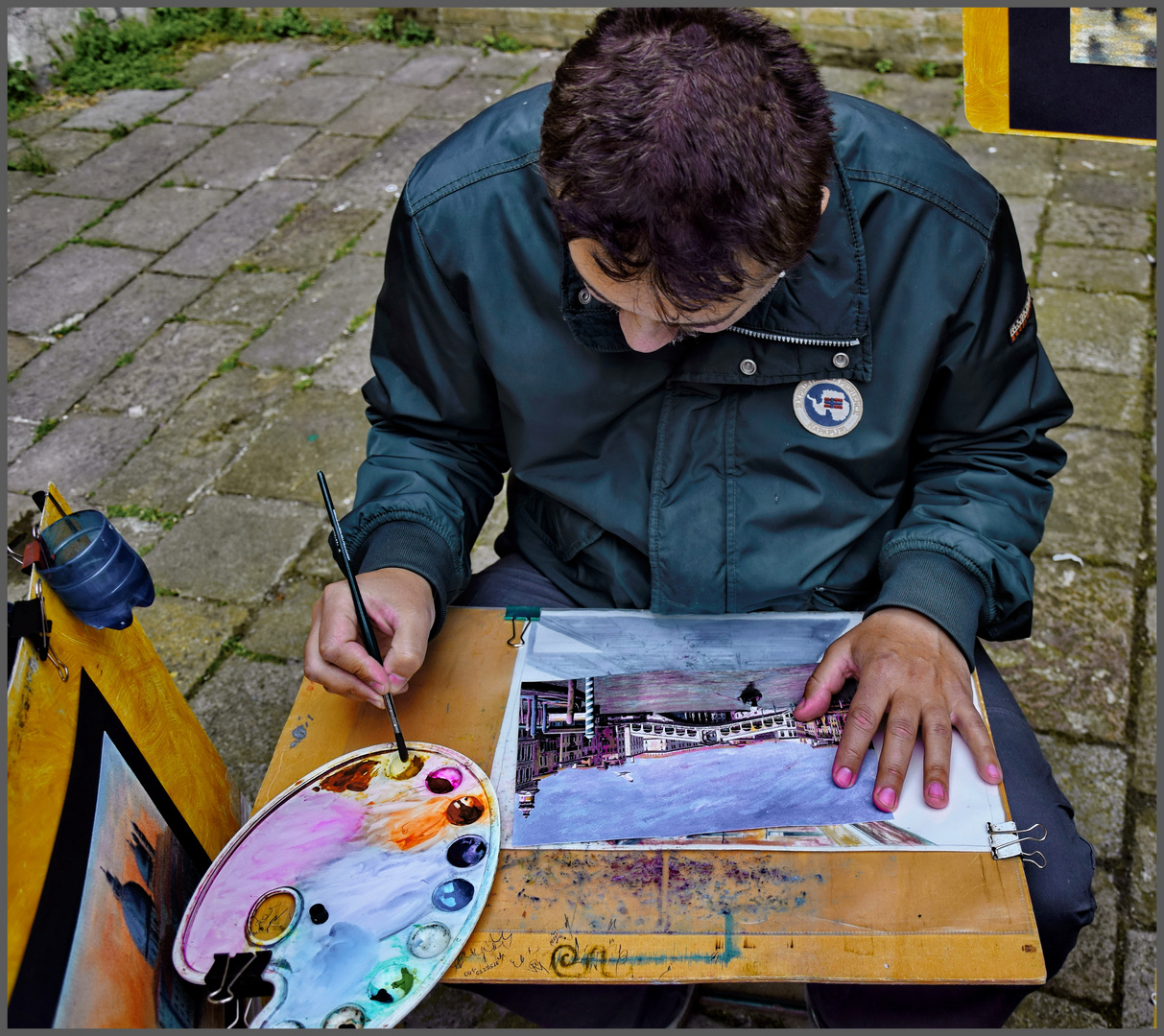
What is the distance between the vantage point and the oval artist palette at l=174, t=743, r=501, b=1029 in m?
0.93

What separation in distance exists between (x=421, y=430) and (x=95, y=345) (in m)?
2.19

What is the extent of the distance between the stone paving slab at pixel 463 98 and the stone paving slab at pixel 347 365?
152 centimetres

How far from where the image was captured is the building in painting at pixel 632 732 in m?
1.12

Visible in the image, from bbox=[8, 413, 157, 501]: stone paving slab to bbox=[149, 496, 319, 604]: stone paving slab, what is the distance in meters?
0.35

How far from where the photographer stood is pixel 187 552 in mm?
2441

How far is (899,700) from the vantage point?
1100mm

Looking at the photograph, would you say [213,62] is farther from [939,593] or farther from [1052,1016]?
[1052,1016]

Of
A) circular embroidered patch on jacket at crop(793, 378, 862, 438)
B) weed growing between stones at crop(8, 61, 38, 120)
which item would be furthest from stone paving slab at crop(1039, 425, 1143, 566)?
weed growing between stones at crop(8, 61, 38, 120)

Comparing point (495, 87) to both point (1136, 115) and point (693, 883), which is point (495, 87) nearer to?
point (1136, 115)

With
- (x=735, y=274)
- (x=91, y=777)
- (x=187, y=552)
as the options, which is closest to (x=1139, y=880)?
(x=735, y=274)

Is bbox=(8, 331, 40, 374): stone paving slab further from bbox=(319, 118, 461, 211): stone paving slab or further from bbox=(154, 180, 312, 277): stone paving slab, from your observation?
bbox=(319, 118, 461, 211): stone paving slab

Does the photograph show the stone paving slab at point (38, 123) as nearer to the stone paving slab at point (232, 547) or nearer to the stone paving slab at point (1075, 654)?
the stone paving slab at point (232, 547)

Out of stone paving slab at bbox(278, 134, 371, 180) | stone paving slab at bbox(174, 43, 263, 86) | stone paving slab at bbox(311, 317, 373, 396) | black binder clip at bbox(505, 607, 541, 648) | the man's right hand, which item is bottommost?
stone paving slab at bbox(311, 317, 373, 396)

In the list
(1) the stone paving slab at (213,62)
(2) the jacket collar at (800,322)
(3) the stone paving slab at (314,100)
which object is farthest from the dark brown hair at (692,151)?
(1) the stone paving slab at (213,62)
